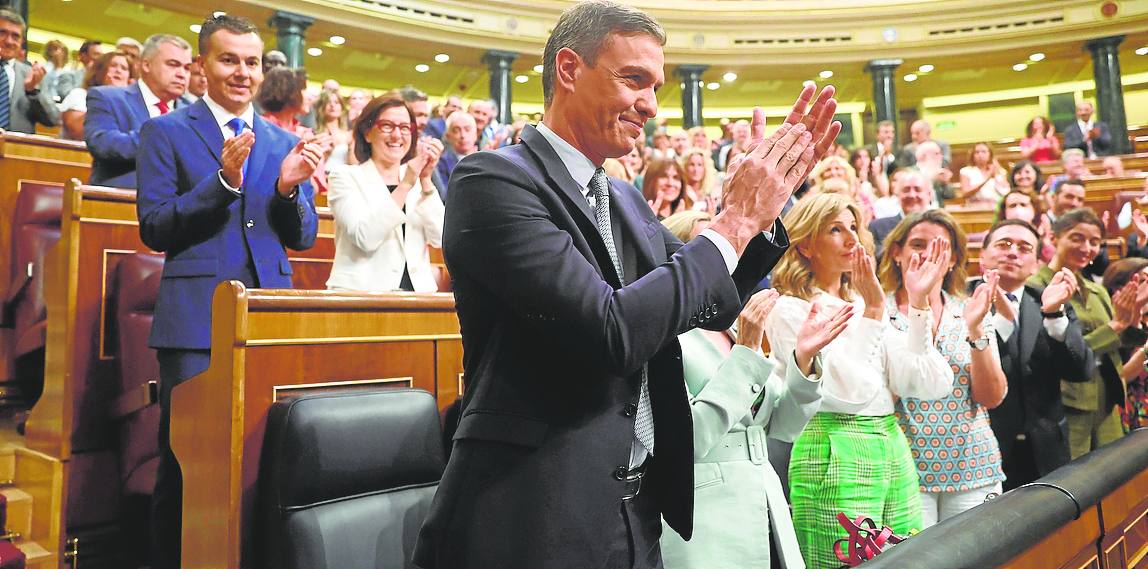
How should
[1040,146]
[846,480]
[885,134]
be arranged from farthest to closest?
[885,134] < [1040,146] < [846,480]

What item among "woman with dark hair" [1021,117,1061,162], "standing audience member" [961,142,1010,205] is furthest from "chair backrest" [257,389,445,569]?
"woman with dark hair" [1021,117,1061,162]

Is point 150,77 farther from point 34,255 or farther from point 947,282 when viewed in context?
point 947,282

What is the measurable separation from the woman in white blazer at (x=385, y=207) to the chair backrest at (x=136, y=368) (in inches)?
15.4

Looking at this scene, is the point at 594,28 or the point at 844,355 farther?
the point at 844,355

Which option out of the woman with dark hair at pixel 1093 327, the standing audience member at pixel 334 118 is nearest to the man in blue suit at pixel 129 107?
the standing audience member at pixel 334 118

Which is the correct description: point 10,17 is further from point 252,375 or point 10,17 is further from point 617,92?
point 617,92

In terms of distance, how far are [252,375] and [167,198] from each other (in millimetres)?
453

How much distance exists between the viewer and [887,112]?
328 inches

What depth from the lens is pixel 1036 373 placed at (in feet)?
5.98

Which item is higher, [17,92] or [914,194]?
[17,92]

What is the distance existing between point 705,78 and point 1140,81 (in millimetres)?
4933

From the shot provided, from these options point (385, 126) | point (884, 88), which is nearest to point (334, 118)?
point (385, 126)

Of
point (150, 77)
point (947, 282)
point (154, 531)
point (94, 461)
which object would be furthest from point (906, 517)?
point (150, 77)

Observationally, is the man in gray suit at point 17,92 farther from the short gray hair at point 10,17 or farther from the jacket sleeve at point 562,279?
the jacket sleeve at point 562,279
